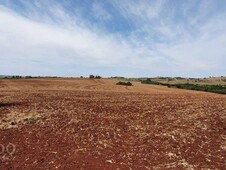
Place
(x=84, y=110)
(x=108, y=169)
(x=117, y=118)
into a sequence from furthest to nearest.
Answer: (x=84, y=110), (x=117, y=118), (x=108, y=169)

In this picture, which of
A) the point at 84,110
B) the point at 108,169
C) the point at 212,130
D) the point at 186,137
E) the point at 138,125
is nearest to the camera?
the point at 108,169

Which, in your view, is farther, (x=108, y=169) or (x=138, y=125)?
(x=138, y=125)

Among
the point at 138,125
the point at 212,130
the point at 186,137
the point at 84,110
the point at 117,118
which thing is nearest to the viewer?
the point at 186,137

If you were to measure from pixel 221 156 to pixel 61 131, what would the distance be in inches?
317

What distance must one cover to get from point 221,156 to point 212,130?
3.56 metres

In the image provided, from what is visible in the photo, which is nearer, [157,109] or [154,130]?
[154,130]

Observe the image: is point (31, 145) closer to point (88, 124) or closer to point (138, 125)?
point (88, 124)

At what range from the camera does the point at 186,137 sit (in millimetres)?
14062

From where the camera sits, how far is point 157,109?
21.5 meters

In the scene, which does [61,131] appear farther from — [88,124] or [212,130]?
[212,130]

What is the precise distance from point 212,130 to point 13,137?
33.8 feet

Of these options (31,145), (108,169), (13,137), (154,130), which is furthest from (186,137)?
(13,137)

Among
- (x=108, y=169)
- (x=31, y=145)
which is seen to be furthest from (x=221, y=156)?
(x=31, y=145)

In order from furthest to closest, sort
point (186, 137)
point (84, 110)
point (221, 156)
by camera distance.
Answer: point (84, 110) → point (186, 137) → point (221, 156)
